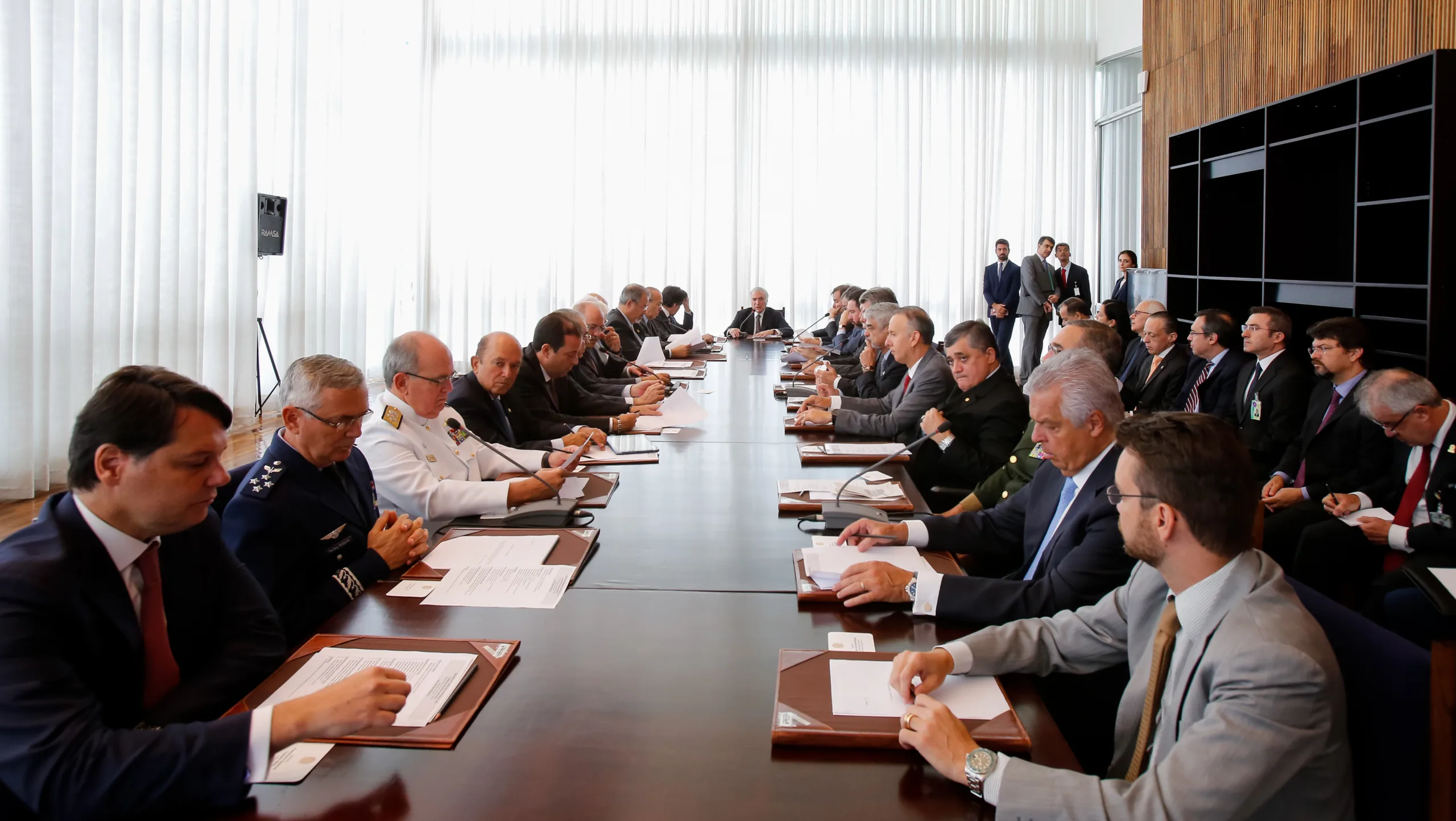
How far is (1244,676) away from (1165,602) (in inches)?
14.3

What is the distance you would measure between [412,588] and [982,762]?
1.31 meters

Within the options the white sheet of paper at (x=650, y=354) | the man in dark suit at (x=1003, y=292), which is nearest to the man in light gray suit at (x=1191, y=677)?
the white sheet of paper at (x=650, y=354)

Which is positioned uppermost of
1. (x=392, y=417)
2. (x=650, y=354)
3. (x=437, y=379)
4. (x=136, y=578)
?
(x=650, y=354)

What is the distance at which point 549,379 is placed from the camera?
5.32 meters

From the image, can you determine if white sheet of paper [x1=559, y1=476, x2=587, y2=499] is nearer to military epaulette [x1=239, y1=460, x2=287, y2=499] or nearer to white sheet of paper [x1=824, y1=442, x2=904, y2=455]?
military epaulette [x1=239, y1=460, x2=287, y2=499]

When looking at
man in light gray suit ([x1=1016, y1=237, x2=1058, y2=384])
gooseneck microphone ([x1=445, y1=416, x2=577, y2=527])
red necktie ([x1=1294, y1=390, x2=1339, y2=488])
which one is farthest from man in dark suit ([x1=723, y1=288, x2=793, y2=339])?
gooseneck microphone ([x1=445, y1=416, x2=577, y2=527])

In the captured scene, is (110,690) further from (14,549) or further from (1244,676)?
(1244,676)

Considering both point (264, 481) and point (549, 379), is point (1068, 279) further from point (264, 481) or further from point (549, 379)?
point (264, 481)

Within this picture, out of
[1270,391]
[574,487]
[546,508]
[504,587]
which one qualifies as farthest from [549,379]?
[1270,391]

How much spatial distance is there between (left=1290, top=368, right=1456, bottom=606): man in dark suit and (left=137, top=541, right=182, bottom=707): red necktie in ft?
11.2

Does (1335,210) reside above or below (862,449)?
above

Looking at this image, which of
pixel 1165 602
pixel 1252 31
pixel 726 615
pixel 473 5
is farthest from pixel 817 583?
pixel 473 5

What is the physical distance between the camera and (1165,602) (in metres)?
1.74

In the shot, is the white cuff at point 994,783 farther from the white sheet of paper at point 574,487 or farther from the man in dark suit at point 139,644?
the white sheet of paper at point 574,487
